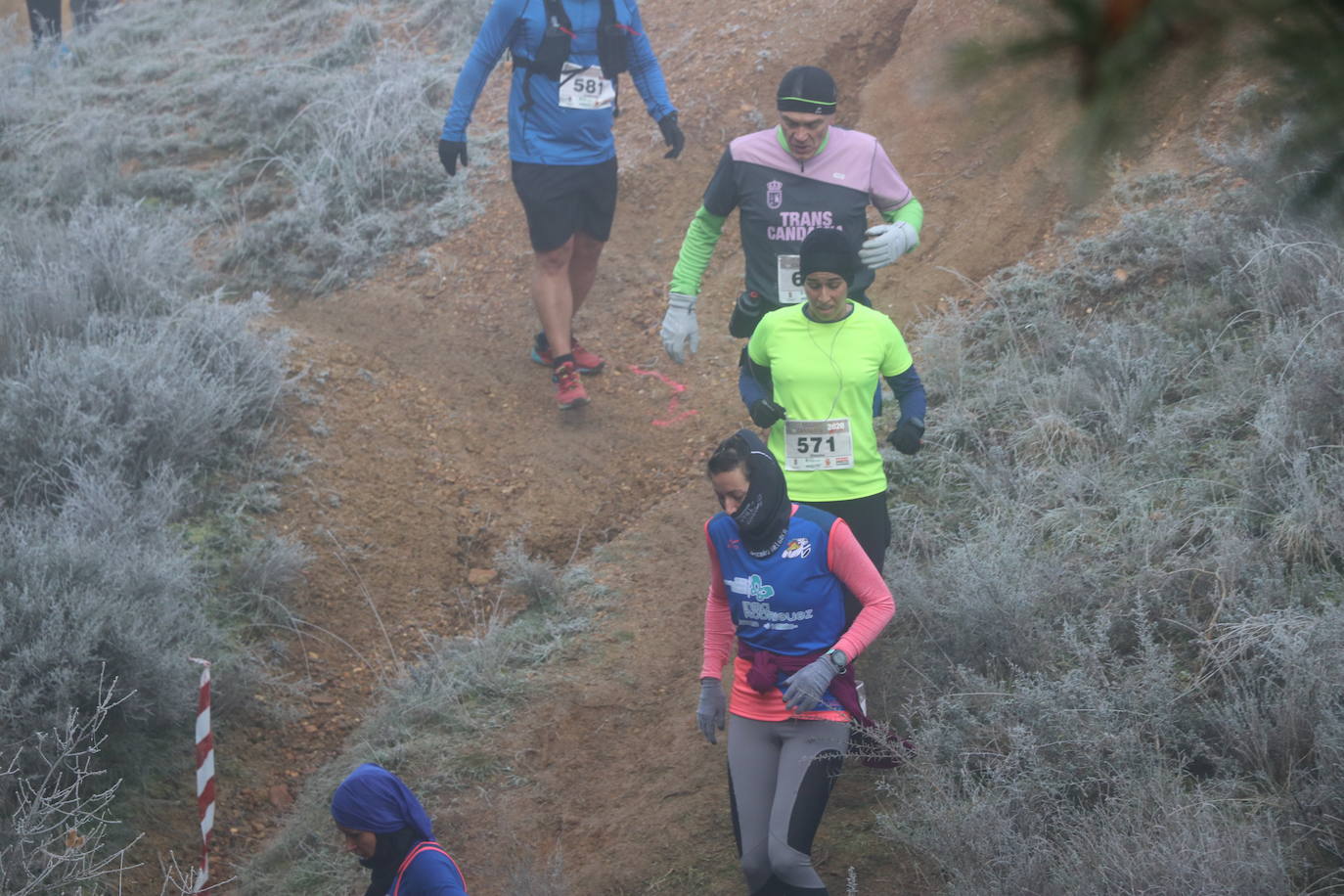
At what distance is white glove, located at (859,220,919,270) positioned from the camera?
459 cm

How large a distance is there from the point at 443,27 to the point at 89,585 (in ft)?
29.9

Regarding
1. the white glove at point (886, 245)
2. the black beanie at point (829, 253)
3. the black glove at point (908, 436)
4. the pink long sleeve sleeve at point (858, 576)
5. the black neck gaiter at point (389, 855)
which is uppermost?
the black beanie at point (829, 253)

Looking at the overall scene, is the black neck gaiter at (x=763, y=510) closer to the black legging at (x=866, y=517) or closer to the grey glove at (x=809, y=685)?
the grey glove at (x=809, y=685)

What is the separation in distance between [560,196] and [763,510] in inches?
138

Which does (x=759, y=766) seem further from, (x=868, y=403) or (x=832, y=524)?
(x=868, y=403)

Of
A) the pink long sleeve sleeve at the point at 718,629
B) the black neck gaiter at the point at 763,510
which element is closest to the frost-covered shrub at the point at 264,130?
the pink long sleeve sleeve at the point at 718,629

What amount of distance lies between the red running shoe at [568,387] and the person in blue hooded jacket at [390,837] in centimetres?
386

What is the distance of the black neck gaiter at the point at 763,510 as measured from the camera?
3477 millimetres

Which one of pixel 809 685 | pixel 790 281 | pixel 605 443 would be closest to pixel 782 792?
pixel 809 685

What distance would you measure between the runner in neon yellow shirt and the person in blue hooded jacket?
162 centimetres

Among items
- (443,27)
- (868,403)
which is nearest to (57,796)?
(868,403)

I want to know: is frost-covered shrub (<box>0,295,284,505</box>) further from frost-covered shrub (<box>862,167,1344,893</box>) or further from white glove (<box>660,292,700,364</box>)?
frost-covered shrub (<box>862,167,1344,893</box>)

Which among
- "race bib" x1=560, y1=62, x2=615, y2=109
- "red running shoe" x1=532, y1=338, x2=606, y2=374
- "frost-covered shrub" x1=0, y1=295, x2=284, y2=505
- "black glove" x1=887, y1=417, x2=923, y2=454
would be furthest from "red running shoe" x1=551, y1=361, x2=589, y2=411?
"black glove" x1=887, y1=417, x2=923, y2=454

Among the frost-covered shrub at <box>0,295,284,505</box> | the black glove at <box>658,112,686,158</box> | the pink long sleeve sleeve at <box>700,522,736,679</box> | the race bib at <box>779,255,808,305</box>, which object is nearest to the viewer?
the pink long sleeve sleeve at <box>700,522,736,679</box>
